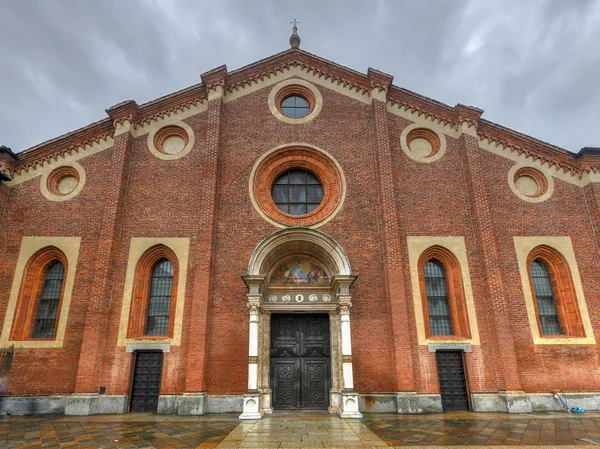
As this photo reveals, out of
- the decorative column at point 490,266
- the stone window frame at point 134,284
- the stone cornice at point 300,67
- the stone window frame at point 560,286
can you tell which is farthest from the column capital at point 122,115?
the stone window frame at point 560,286

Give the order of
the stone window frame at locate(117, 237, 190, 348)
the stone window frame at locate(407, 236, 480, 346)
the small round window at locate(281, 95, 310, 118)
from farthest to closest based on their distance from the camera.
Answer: the small round window at locate(281, 95, 310, 118), the stone window frame at locate(407, 236, 480, 346), the stone window frame at locate(117, 237, 190, 348)

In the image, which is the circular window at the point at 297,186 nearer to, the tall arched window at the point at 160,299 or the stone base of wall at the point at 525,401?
the tall arched window at the point at 160,299

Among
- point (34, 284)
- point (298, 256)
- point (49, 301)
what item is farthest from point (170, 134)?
point (49, 301)

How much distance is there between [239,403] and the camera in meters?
12.3

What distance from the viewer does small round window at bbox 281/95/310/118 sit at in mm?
16297

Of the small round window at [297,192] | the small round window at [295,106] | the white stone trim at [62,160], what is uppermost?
the small round window at [295,106]

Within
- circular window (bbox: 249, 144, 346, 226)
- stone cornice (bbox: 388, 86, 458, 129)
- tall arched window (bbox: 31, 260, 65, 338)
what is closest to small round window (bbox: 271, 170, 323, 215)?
circular window (bbox: 249, 144, 346, 226)

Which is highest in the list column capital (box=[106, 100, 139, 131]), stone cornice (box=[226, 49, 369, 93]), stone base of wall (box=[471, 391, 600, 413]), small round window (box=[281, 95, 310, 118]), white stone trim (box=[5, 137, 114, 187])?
stone cornice (box=[226, 49, 369, 93])

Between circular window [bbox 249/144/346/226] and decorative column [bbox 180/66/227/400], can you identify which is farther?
circular window [bbox 249/144/346/226]

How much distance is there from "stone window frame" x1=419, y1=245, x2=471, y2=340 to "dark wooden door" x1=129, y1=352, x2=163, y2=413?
9089mm

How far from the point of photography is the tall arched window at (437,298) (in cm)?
1372

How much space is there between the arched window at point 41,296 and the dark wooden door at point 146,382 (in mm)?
3174

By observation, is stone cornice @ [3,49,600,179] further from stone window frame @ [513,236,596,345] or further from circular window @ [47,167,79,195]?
stone window frame @ [513,236,596,345]

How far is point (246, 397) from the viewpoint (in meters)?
11.4
